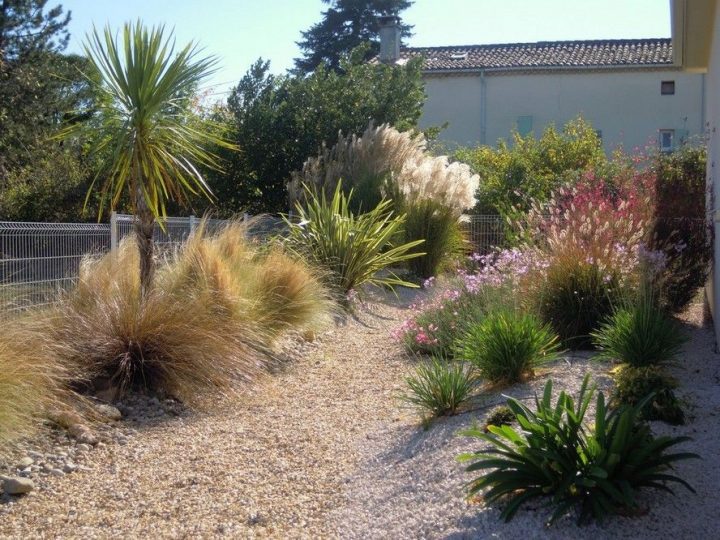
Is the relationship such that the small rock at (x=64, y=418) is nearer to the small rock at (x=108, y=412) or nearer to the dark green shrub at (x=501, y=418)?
the small rock at (x=108, y=412)

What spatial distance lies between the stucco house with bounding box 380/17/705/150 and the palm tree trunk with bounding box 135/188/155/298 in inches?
1005

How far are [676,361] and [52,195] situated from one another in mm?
14465

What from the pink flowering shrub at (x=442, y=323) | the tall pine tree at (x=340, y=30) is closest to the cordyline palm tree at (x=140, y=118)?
the pink flowering shrub at (x=442, y=323)

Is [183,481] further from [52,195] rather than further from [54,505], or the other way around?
[52,195]

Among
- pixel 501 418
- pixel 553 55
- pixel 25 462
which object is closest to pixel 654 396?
pixel 501 418

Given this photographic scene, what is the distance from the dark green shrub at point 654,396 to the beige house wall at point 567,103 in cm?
2834

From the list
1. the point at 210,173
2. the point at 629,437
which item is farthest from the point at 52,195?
the point at 629,437

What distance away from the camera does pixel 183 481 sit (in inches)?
228

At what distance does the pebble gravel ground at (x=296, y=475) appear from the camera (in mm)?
4672

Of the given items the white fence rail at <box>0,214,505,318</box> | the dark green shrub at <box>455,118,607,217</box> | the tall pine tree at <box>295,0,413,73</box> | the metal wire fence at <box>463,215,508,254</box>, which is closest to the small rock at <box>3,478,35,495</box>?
the white fence rail at <box>0,214,505,318</box>

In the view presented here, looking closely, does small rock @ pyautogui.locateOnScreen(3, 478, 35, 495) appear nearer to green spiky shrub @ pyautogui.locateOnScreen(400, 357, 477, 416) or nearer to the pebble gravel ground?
the pebble gravel ground

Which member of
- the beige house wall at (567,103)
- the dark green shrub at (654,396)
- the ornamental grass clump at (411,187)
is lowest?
the dark green shrub at (654,396)

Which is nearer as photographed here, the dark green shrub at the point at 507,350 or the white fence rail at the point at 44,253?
the dark green shrub at the point at 507,350

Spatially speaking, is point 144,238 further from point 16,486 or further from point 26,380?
point 16,486
